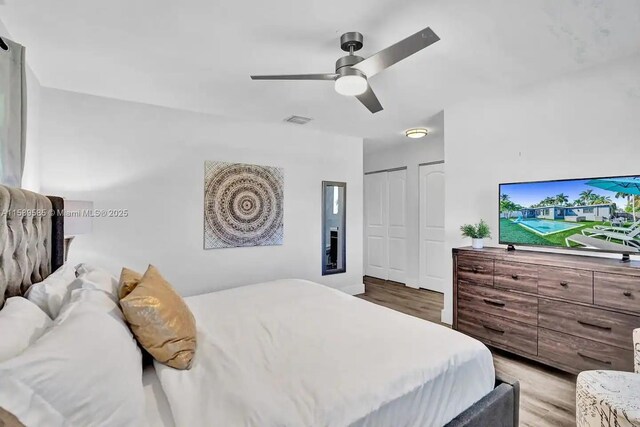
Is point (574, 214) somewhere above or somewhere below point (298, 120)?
below

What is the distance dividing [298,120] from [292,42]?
6.01 feet

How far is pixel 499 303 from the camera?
2.80 metres

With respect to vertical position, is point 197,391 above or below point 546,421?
above

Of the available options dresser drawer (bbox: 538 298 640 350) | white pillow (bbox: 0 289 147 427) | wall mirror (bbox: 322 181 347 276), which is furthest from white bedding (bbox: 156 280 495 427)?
wall mirror (bbox: 322 181 347 276)

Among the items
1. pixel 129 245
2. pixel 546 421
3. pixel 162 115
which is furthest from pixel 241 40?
pixel 546 421

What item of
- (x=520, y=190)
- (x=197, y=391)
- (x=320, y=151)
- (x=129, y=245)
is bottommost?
(x=197, y=391)

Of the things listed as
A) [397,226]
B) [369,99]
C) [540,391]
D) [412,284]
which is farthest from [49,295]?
[397,226]

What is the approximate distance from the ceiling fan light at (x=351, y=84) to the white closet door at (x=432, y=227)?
3373 mm

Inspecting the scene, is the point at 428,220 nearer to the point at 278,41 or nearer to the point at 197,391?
the point at 278,41

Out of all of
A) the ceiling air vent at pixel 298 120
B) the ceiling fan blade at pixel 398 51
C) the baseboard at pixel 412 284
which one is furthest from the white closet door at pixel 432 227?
the ceiling fan blade at pixel 398 51

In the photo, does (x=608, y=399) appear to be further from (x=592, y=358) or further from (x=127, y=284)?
(x=127, y=284)

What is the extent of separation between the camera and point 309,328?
178 centimetres

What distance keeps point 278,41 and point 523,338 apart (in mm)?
3073

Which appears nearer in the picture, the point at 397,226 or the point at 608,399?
the point at 608,399
